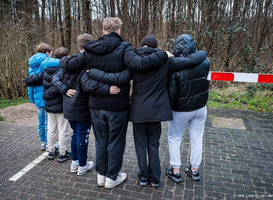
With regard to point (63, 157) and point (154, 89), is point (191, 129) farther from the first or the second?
point (63, 157)

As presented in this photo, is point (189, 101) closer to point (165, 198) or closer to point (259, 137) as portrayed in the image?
point (165, 198)

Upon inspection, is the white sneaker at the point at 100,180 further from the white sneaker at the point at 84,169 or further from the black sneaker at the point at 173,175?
the black sneaker at the point at 173,175

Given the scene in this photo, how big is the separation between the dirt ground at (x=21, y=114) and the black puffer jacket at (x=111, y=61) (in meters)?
3.78

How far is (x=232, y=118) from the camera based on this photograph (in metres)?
6.63

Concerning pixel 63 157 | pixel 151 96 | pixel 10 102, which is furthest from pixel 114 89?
pixel 10 102

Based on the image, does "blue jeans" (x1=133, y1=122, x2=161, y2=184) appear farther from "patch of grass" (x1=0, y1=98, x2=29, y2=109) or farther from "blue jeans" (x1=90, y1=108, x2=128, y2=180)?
"patch of grass" (x1=0, y1=98, x2=29, y2=109)

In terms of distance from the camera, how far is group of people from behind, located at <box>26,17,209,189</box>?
2912 mm

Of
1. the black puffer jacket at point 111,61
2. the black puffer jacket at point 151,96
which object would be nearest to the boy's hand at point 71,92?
the black puffer jacket at point 111,61

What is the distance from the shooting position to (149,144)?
3.24m

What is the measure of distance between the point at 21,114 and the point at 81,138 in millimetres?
4384

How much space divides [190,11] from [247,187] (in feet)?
28.6

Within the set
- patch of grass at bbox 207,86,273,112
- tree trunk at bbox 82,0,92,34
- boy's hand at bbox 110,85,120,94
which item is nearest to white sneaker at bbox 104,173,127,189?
boy's hand at bbox 110,85,120,94

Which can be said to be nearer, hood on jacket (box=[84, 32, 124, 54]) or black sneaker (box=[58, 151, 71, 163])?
hood on jacket (box=[84, 32, 124, 54])

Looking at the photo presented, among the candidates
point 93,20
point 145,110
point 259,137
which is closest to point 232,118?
point 259,137
